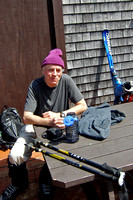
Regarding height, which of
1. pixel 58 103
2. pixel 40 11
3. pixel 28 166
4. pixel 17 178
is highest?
pixel 40 11

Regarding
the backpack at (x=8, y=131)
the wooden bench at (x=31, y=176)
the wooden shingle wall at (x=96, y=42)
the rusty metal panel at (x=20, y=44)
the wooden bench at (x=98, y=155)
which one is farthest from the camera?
the wooden shingle wall at (x=96, y=42)

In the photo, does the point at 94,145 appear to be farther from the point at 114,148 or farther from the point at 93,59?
the point at 93,59

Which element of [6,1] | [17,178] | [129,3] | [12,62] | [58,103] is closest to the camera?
[17,178]

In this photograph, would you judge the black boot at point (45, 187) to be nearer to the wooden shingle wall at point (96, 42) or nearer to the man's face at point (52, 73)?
the man's face at point (52, 73)

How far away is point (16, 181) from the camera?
1852 mm

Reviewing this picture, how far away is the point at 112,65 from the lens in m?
3.54

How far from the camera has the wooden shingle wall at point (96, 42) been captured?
10.7 ft

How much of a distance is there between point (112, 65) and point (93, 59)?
1.28ft

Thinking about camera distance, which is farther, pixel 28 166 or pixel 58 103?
pixel 28 166

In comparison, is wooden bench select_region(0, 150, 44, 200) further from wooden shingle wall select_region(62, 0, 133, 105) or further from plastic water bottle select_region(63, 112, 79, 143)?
wooden shingle wall select_region(62, 0, 133, 105)

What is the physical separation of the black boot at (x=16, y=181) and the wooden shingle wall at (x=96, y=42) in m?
2.10

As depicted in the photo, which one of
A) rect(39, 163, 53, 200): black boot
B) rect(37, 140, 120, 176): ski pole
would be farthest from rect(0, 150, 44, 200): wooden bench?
rect(37, 140, 120, 176): ski pole

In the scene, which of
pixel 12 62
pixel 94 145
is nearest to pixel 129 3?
pixel 12 62

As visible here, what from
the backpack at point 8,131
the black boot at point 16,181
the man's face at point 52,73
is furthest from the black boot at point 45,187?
the backpack at point 8,131
